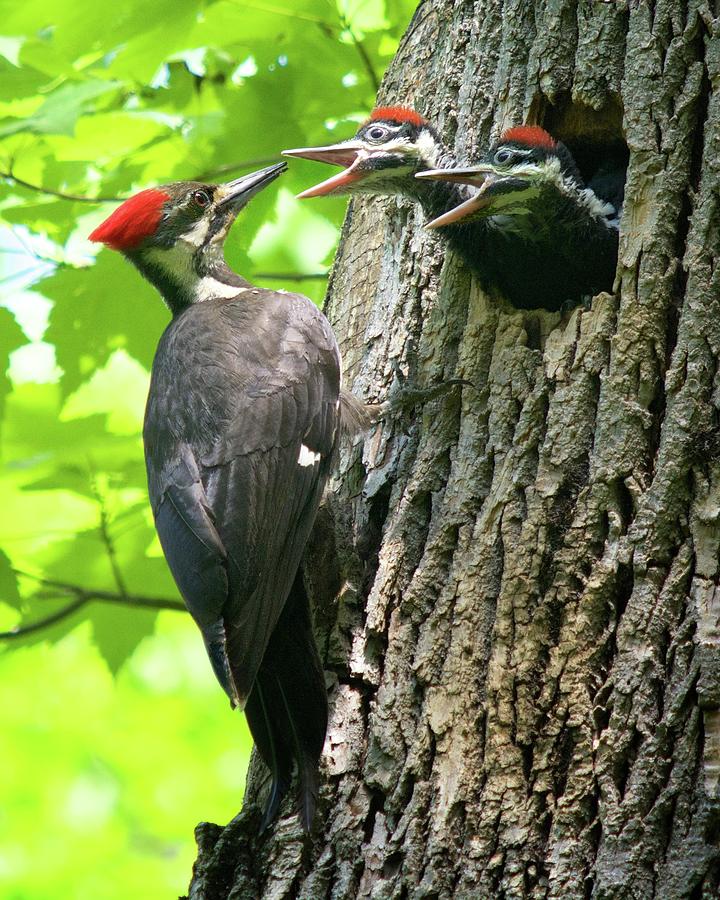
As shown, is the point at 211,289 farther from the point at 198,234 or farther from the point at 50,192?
the point at 50,192

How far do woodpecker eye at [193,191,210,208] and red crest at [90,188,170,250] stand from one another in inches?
5.2

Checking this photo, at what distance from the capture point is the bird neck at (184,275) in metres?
3.65

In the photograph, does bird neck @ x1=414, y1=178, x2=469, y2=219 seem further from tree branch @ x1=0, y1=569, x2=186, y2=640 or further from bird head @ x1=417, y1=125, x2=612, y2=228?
tree branch @ x1=0, y1=569, x2=186, y2=640

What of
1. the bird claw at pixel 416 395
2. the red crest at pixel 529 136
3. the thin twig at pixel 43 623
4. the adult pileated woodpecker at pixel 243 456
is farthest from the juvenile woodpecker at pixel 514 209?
the thin twig at pixel 43 623

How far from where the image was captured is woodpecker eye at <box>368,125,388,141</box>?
309 cm

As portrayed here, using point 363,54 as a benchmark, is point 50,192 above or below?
below

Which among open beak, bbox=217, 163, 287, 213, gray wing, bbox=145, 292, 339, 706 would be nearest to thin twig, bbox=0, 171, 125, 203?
open beak, bbox=217, 163, 287, 213

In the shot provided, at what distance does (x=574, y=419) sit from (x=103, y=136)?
221 centimetres

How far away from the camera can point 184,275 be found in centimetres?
374

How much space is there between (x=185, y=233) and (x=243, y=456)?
128cm

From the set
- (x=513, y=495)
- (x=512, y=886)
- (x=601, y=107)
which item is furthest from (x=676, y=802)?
(x=601, y=107)

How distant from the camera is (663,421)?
84.4 inches

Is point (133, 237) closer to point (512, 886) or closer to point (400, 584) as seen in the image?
point (400, 584)

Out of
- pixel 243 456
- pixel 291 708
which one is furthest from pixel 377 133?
pixel 291 708
